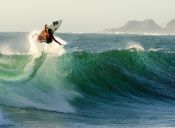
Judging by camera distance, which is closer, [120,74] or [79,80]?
[79,80]

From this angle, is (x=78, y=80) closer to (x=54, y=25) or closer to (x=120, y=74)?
(x=54, y=25)

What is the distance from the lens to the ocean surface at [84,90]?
17156mm

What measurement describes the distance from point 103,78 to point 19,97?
21.6 ft

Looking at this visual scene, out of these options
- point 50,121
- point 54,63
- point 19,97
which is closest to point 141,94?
point 54,63

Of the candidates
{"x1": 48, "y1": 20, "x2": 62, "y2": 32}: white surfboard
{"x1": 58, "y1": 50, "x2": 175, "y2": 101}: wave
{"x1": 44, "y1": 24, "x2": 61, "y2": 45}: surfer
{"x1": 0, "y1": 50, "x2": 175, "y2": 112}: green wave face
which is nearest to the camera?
{"x1": 0, "y1": 50, "x2": 175, "y2": 112}: green wave face

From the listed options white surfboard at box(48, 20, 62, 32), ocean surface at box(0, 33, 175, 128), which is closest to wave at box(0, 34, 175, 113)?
ocean surface at box(0, 33, 175, 128)

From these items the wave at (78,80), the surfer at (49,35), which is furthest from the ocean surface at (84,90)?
the surfer at (49,35)

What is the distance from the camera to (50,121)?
1675 centimetres

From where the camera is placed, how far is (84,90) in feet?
75.3

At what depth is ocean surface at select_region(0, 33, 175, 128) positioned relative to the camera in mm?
17156

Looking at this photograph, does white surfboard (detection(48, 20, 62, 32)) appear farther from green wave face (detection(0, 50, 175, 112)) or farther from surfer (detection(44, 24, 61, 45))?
surfer (detection(44, 24, 61, 45))

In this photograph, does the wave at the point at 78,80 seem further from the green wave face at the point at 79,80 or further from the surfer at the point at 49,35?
the surfer at the point at 49,35

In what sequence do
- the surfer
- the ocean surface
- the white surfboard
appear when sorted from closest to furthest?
the ocean surface < the surfer < the white surfboard

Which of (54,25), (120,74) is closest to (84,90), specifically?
(54,25)
